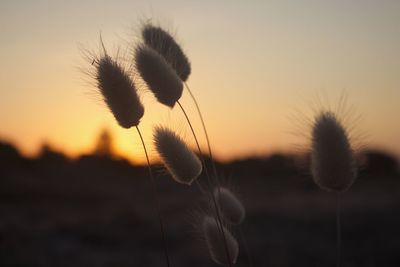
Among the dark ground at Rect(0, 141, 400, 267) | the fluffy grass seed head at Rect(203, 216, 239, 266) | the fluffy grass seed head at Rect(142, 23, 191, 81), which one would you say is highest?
the fluffy grass seed head at Rect(142, 23, 191, 81)

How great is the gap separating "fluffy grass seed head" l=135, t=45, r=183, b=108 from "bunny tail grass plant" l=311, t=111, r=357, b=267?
1.98 ft

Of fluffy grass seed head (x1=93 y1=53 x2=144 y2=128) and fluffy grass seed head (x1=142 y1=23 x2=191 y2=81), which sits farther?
fluffy grass seed head (x1=142 y1=23 x2=191 y2=81)

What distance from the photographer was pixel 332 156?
7.02ft

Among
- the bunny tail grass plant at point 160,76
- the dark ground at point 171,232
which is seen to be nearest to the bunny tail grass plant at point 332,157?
the dark ground at point 171,232

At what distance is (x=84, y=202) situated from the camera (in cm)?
1652

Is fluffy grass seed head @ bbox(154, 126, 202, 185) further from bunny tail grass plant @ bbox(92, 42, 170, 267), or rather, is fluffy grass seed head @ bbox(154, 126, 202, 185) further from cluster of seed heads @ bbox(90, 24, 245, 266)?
bunny tail grass plant @ bbox(92, 42, 170, 267)

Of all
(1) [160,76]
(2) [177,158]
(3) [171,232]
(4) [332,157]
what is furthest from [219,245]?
(3) [171,232]

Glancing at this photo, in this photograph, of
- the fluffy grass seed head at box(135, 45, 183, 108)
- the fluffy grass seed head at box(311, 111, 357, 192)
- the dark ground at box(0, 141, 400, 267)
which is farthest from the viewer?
the dark ground at box(0, 141, 400, 267)

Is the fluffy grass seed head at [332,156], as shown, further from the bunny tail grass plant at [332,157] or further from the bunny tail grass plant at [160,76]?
the bunny tail grass plant at [160,76]

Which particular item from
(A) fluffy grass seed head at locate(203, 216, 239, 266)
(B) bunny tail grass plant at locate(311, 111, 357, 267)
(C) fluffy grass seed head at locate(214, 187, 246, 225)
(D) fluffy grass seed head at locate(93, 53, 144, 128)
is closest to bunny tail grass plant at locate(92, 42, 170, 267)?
(D) fluffy grass seed head at locate(93, 53, 144, 128)

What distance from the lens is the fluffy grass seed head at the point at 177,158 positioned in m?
2.32

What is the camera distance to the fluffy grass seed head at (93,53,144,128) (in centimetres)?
225

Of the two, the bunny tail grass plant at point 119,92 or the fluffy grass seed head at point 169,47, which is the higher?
the fluffy grass seed head at point 169,47

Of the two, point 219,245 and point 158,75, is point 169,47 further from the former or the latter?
point 219,245
